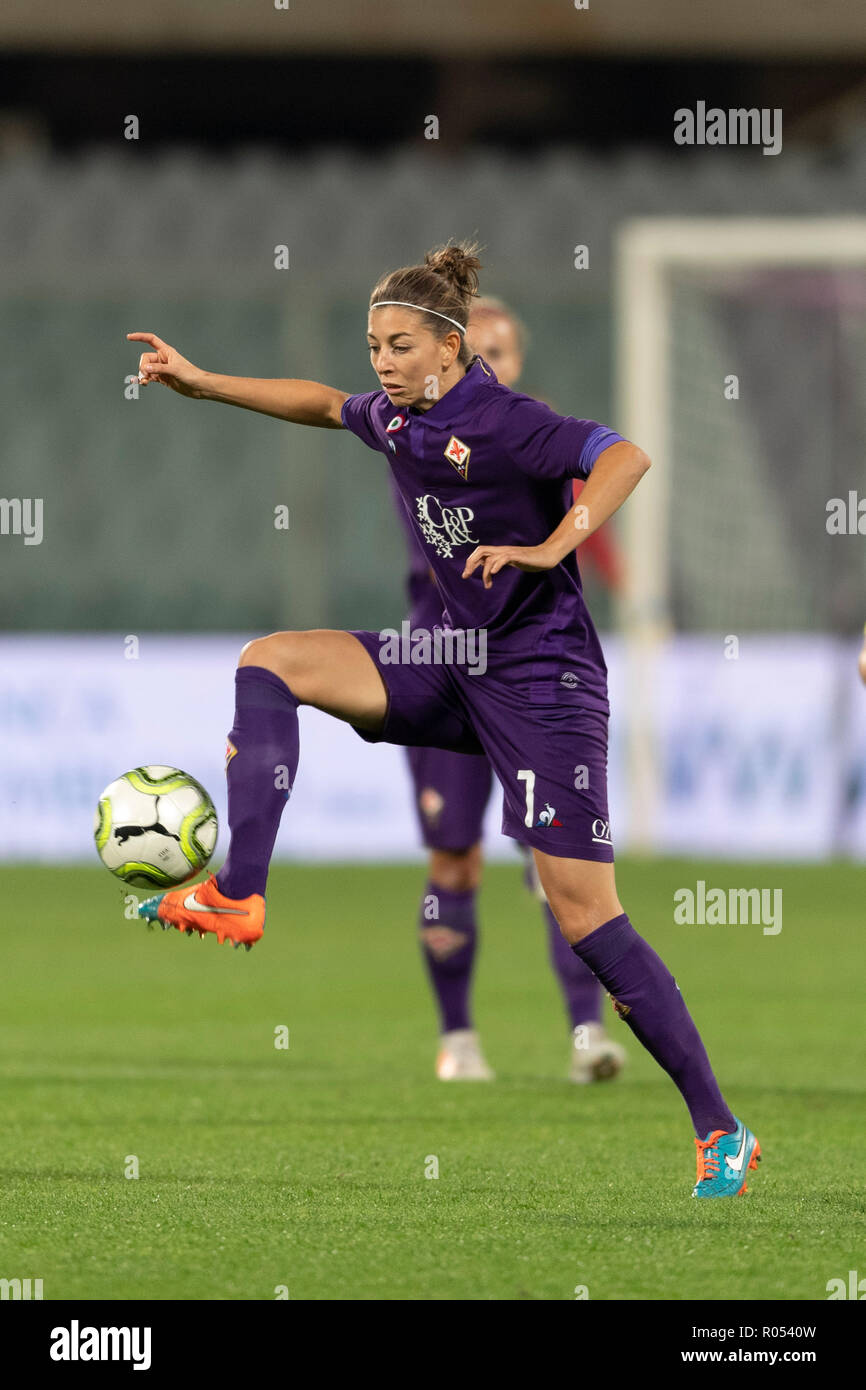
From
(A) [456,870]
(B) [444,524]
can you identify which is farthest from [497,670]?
(A) [456,870]

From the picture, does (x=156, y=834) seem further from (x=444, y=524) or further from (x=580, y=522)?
(x=580, y=522)

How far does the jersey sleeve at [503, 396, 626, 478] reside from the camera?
4391mm

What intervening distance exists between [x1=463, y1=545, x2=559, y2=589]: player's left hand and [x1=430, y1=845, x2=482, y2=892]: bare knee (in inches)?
86.2

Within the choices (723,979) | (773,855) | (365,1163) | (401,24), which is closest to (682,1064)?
(365,1163)

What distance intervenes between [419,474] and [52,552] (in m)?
12.4

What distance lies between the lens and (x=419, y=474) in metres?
4.61

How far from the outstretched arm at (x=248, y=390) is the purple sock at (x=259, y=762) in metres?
0.65

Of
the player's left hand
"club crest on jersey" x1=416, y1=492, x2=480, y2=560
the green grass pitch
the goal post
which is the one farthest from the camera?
the goal post

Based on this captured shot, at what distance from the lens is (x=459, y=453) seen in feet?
14.8

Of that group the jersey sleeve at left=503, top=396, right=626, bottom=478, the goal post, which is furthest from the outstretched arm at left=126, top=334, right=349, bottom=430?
the goal post

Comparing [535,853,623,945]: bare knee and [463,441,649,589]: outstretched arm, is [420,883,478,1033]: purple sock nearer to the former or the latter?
[535,853,623,945]: bare knee

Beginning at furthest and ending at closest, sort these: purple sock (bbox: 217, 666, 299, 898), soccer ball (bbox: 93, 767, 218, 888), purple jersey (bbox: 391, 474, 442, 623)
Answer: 1. purple jersey (bbox: 391, 474, 442, 623)
2. soccer ball (bbox: 93, 767, 218, 888)
3. purple sock (bbox: 217, 666, 299, 898)

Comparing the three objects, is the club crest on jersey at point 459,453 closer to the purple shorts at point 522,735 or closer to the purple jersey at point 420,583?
the purple shorts at point 522,735

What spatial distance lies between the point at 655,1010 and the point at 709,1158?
320 millimetres
